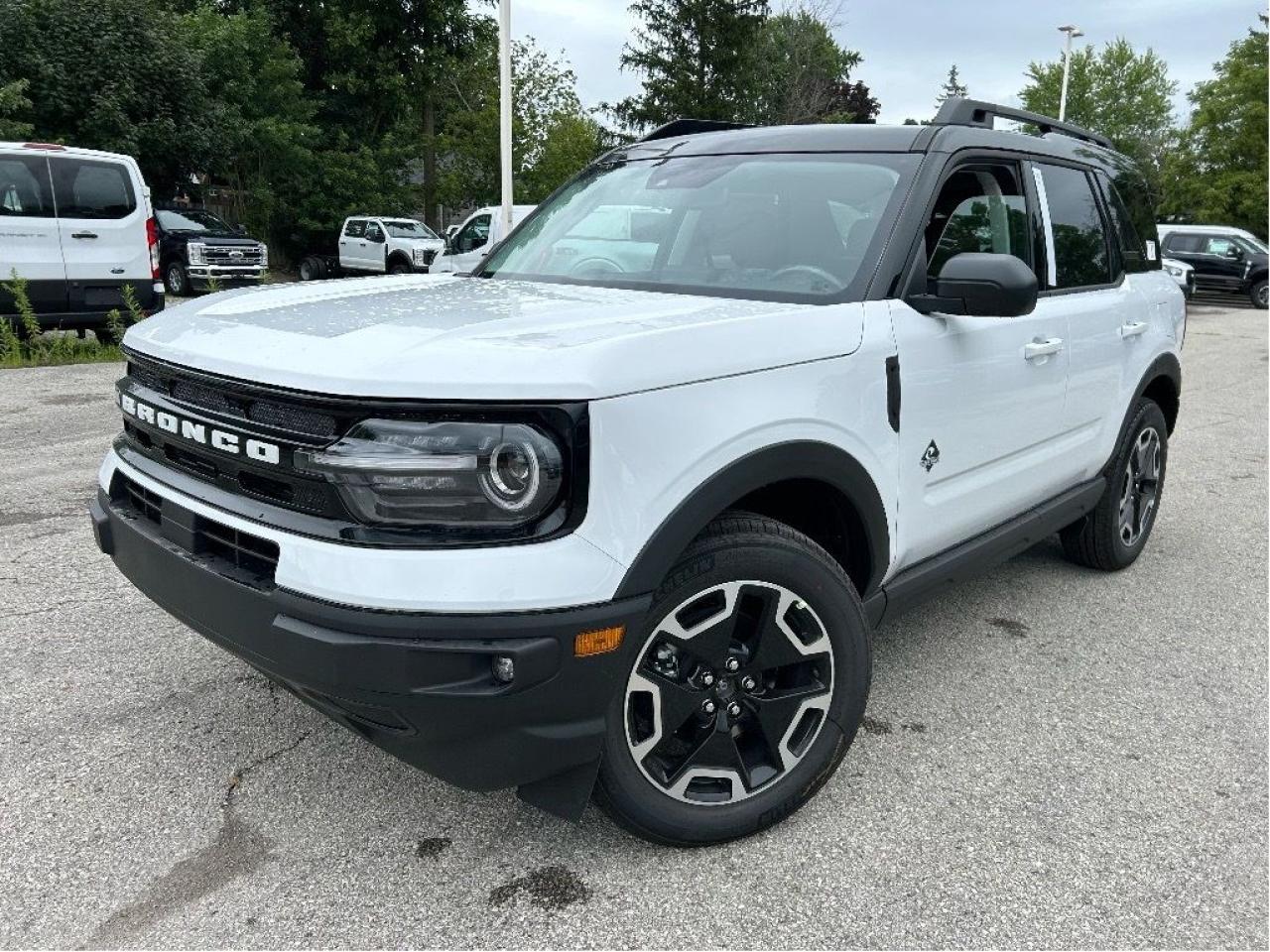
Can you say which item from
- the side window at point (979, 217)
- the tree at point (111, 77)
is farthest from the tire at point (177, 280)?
the side window at point (979, 217)

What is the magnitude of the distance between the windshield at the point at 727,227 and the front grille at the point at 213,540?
4.68ft

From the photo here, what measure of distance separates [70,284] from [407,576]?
964 cm

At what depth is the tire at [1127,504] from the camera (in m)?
4.31

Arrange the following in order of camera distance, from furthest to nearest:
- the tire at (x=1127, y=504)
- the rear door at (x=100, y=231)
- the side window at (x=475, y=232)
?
the side window at (x=475, y=232) < the rear door at (x=100, y=231) < the tire at (x=1127, y=504)

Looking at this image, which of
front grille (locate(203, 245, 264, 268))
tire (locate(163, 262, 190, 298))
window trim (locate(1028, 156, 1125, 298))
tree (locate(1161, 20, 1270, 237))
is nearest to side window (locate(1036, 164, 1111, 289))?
window trim (locate(1028, 156, 1125, 298))

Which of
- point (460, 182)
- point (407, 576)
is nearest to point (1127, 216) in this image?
point (407, 576)

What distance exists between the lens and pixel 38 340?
9.77 m

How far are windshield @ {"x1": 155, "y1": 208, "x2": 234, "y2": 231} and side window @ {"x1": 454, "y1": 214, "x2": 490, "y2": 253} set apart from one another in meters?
4.82

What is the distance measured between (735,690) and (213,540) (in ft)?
4.09

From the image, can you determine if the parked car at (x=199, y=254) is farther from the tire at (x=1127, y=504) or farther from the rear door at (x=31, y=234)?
the tire at (x=1127, y=504)

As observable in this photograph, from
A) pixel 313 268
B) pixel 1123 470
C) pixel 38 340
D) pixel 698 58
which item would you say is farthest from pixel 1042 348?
pixel 698 58

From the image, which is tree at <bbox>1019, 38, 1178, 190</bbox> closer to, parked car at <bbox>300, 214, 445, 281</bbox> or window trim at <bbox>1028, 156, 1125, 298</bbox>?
parked car at <bbox>300, 214, 445, 281</bbox>

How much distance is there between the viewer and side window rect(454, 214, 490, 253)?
17.9 m

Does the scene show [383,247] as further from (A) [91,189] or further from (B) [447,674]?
(B) [447,674]
